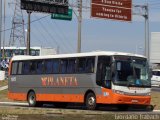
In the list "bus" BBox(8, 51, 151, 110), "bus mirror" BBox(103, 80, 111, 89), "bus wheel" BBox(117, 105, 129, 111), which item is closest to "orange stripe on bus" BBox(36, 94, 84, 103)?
"bus" BBox(8, 51, 151, 110)

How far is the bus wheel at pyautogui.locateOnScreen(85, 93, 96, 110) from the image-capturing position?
26234 mm

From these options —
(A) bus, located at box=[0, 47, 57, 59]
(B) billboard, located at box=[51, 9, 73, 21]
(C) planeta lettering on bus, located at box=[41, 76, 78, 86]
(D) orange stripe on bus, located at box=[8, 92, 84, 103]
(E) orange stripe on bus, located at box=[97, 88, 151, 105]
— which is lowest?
(D) orange stripe on bus, located at box=[8, 92, 84, 103]

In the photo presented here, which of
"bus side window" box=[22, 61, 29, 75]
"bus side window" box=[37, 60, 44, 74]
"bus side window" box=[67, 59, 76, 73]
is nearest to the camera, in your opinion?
"bus side window" box=[67, 59, 76, 73]

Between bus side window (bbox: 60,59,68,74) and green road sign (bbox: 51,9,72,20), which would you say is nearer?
bus side window (bbox: 60,59,68,74)

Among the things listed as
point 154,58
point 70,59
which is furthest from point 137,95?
point 154,58

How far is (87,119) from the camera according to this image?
1748cm

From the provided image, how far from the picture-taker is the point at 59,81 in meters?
29.2

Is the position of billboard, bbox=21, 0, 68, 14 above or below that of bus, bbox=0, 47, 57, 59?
above

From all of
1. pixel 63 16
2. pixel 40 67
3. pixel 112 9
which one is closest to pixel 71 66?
pixel 40 67

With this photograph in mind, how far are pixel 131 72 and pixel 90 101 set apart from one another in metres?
2.57

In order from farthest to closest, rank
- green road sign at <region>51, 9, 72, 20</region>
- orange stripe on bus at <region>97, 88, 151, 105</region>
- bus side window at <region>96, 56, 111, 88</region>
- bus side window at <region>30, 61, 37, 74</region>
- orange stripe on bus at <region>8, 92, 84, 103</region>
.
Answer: green road sign at <region>51, 9, 72, 20</region> < bus side window at <region>30, 61, 37, 74</region> < orange stripe on bus at <region>8, 92, 84, 103</region> < bus side window at <region>96, 56, 111, 88</region> < orange stripe on bus at <region>97, 88, 151, 105</region>

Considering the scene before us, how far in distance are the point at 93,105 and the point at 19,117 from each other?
9001 millimetres

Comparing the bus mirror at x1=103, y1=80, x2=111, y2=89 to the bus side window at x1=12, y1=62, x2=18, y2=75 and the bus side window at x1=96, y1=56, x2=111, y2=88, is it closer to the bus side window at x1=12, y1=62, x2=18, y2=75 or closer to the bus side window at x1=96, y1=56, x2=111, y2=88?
the bus side window at x1=96, y1=56, x2=111, y2=88

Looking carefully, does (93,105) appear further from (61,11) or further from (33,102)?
(61,11)
